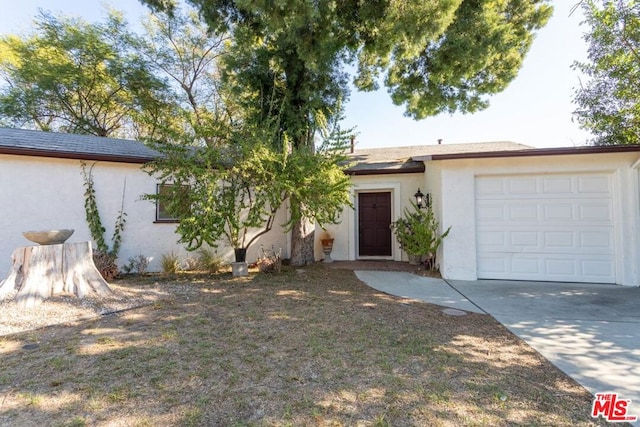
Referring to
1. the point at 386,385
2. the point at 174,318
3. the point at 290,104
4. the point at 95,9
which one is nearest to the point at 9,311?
the point at 174,318

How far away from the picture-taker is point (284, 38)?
7.23 meters

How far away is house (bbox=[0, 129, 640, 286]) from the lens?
20.1 ft

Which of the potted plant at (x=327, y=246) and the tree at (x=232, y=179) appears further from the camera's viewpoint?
the potted plant at (x=327, y=246)

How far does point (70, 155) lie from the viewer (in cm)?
670

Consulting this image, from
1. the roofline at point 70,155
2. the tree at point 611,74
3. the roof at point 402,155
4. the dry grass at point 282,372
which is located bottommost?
the dry grass at point 282,372

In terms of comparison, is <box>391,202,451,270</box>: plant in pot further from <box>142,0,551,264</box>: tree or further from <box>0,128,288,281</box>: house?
<box>0,128,288,281</box>: house

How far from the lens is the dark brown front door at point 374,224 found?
32.0ft

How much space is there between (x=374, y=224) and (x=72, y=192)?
27.1 feet

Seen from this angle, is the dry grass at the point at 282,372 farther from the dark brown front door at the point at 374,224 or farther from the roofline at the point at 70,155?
the dark brown front door at the point at 374,224

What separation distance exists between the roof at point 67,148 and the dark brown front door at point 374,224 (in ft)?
21.0

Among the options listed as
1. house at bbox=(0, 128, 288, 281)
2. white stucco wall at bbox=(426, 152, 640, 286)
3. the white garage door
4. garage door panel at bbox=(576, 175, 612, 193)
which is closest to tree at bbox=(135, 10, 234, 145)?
house at bbox=(0, 128, 288, 281)

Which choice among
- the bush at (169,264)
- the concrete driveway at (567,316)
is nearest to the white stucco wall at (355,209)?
the concrete driveway at (567,316)

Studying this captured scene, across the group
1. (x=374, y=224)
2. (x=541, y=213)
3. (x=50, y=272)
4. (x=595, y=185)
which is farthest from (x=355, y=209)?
(x=50, y=272)

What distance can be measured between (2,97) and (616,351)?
68.7ft
